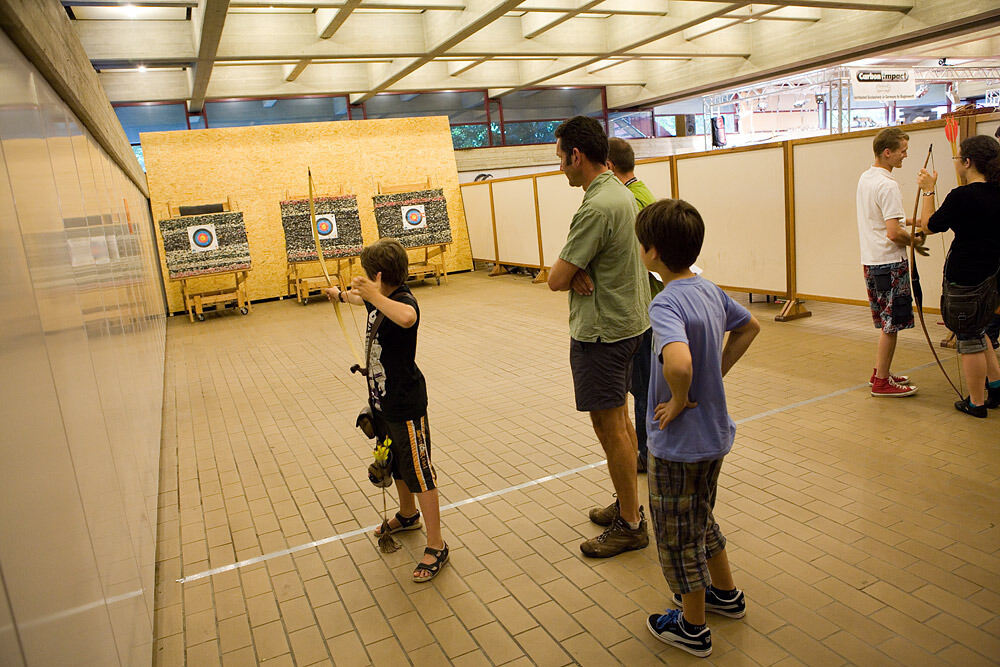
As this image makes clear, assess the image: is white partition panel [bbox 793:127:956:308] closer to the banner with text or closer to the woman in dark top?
the woman in dark top

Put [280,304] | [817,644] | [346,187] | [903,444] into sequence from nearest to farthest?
[817,644], [903,444], [280,304], [346,187]

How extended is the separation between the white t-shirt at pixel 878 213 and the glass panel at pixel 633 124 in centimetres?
1743

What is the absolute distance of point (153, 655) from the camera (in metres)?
2.56

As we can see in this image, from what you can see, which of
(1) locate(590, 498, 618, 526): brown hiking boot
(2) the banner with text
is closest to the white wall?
(1) locate(590, 498, 618, 526): brown hiking boot

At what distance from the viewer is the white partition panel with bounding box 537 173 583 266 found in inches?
424

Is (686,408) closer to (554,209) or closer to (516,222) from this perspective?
(554,209)

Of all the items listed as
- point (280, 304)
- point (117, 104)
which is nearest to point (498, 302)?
point (280, 304)

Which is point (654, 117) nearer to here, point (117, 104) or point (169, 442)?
point (117, 104)

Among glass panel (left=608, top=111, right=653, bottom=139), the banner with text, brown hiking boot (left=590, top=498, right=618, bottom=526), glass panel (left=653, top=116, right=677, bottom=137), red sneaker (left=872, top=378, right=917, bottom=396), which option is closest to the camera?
brown hiking boot (left=590, top=498, right=618, bottom=526)

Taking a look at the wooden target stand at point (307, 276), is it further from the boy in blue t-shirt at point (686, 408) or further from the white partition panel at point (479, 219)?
the boy in blue t-shirt at point (686, 408)

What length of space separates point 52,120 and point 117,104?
13.8 metres

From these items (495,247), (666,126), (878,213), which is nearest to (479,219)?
(495,247)

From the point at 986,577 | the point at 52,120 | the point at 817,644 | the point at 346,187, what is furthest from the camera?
the point at 346,187

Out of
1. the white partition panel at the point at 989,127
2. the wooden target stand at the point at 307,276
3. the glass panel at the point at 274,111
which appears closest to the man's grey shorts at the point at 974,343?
the white partition panel at the point at 989,127
